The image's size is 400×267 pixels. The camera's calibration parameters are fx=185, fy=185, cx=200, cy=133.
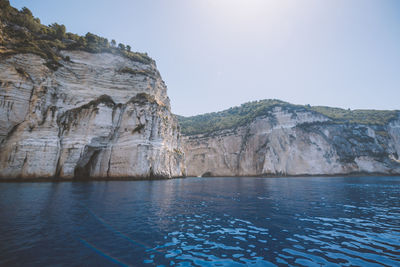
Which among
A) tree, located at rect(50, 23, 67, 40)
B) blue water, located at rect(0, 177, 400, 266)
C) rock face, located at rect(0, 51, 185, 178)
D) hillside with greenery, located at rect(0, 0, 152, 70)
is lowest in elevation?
blue water, located at rect(0, 177, 400, 266)

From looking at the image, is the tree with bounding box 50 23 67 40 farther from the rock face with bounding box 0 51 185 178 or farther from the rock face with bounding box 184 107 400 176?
the rock face with bounding box 184 107 400 176

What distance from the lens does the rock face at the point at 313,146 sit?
60.6m

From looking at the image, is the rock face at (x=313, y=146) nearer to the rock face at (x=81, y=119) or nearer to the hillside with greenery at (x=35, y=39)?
the rock face at (x=81, y=119)

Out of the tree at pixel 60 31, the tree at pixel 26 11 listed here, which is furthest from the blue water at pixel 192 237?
the tree at pixel 26 11

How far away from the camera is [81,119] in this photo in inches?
1211

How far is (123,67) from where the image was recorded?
37.3 metres

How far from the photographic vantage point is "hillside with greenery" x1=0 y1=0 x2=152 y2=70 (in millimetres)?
27347

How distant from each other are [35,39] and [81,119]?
52.2 feet

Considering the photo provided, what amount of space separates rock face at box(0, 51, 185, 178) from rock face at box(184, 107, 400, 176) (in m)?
38.6

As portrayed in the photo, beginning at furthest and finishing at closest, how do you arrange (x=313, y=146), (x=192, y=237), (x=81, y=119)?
(x=313, y=146) → (x=81, y=119) → (x=192, y=237)

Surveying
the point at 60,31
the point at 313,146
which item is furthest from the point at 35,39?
the point at 313,146

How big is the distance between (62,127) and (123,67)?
1610cm

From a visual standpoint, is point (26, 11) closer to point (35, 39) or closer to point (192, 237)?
point (35, 39)

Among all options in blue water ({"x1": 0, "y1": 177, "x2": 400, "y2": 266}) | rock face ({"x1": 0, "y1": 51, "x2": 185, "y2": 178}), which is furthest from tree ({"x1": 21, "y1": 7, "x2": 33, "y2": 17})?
blue water ({"x1": 0, "y1": 177, "x2": 400, "y2": 266})
